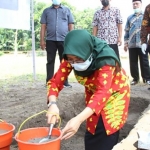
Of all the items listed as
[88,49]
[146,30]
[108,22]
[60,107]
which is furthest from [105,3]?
[88,49]

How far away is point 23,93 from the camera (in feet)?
17.4

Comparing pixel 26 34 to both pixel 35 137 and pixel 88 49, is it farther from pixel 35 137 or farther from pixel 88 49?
pixel 88 49

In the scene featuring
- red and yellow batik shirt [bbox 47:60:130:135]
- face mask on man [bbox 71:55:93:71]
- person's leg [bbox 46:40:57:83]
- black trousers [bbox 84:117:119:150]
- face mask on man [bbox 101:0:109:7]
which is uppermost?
face mask on man [bbox 101:0:109:7]

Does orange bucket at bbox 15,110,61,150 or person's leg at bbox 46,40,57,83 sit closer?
orange bucket at bbox 15,110,61,150

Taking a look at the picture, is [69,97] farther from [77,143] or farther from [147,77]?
[147,77]

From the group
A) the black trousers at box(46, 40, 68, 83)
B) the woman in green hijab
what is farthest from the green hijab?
Result: the black trousers at box(46, 40, 68, 83)

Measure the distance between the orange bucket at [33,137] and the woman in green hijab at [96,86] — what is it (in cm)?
9

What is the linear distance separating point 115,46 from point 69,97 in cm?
154

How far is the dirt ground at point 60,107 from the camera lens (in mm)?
3496

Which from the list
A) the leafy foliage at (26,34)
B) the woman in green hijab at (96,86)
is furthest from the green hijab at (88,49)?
the leafy foliage at (26,34)

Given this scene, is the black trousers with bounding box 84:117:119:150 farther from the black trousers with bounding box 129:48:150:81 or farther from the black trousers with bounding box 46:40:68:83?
the black trousers with bounding box 129:48:150:81

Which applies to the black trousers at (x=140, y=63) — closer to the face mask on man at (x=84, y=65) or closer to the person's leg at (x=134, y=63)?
the person's leg at (x=134, y=63)

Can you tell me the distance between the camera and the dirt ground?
350cm

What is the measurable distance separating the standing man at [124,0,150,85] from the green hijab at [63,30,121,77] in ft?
13.0
